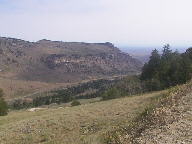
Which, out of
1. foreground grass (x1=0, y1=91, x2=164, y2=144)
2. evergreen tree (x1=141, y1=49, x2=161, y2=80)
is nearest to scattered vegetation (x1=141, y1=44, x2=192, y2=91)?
evergreen tree (x1=141, y1=49, x2=161, y2=80)

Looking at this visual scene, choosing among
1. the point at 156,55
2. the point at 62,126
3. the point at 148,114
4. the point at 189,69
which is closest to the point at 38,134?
the point at 62,126

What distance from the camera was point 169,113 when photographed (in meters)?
20.8

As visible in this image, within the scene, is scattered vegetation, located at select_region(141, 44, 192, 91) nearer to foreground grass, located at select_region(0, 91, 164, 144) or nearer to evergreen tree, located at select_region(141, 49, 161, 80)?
evergreen tree, located at select_region(141, 49, 161, 80)

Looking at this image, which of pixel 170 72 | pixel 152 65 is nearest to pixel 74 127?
pixel 170 72

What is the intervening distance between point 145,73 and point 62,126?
98.5 meters

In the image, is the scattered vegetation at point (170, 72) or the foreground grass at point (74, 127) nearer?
the foreground grass at point (74, 127)

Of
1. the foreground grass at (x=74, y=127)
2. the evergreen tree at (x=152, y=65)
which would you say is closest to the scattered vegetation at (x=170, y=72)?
the evergreen tree at (x=152, y=65)

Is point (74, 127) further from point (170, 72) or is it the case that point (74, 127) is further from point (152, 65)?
point (152, 65)

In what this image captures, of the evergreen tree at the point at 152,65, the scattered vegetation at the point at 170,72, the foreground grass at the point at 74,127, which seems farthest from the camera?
the evergreen tree at the point at 152,65

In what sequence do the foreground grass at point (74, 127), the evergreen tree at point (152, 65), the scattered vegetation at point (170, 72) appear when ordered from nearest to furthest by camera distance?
the foreground grass at point (74, 127) < the scattered vegetation at point (170, 72) < the evergreen tree at point (152, 65)

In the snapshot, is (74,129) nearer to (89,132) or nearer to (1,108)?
(89,132)

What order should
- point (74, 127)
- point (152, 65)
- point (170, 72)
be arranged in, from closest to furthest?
point (74, 127), point (170, 72), point (152, 65)

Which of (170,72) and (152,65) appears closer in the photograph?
(170,72)

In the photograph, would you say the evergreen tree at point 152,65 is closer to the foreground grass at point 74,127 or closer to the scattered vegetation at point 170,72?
the scattered vegetation at point 170,72
